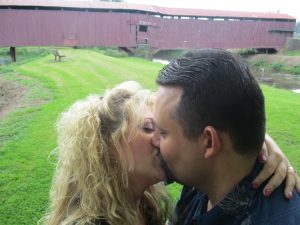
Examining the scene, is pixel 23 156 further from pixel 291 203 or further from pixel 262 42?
pixel 262 42

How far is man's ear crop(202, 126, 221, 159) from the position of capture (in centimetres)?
142

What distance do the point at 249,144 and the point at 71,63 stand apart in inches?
690

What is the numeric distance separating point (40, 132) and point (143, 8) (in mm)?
24262

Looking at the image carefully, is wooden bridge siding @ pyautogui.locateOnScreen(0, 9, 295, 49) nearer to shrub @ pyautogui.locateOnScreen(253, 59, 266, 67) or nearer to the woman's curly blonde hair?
shrub @ pyautogui.locateOnScreen(253, 59, 266, 67)

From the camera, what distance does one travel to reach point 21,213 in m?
4.59

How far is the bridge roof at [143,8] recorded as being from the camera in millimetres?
26570

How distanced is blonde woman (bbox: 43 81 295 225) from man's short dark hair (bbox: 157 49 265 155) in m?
0.68

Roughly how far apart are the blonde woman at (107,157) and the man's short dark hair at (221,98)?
0.68 metres

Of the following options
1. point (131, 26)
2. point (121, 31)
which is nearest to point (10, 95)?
point (121, 31)

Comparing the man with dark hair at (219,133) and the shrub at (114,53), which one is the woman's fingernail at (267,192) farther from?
the shrub at (114,53)

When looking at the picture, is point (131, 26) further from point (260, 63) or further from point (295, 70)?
point (295, 70)

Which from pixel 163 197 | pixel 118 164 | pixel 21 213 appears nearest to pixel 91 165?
pixel 118 164

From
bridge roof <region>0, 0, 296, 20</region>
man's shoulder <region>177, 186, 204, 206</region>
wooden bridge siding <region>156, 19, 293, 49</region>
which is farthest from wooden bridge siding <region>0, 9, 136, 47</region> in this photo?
man's shoulder <region>177, 186, 204, 206</region>

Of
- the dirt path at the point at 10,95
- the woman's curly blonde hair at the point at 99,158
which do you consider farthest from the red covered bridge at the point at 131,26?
the woman's curly blonde hair at the point at 99,158
